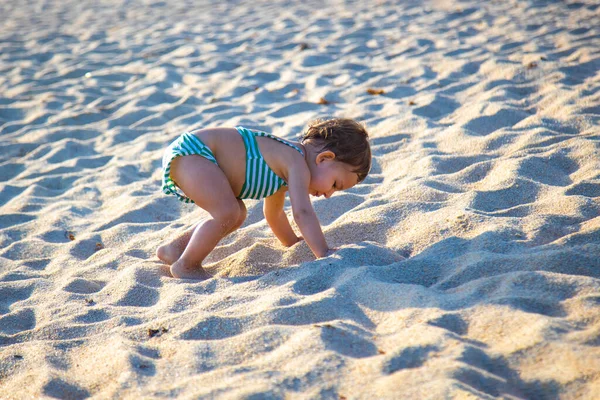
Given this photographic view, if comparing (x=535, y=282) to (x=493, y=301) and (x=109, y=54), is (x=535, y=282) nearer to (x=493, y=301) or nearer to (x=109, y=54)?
(x=493, y=301)

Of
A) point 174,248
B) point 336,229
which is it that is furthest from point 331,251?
point 174,248

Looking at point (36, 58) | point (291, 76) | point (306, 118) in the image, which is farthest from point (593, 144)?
point (36, 58)

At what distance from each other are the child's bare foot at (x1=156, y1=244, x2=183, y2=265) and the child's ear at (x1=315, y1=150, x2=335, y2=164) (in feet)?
2.65

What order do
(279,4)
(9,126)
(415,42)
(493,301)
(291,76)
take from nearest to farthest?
1. (493,301)
2. (9,126)
3. (291,76)
4. (415,42)
5. (279,4)

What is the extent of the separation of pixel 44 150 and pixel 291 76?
237cm

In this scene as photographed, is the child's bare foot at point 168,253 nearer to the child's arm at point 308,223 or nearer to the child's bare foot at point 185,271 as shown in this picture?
the child's bare foot at point 185,271

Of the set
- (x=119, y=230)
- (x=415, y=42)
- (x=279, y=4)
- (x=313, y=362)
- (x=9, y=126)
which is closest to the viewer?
(x=313, y=362)

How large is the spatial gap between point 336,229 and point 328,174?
0.30m

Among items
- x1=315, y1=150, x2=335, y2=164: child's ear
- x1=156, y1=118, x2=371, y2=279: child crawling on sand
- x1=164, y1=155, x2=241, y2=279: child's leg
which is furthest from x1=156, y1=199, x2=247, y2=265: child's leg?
x1=315, y1=150, x2=335, y2=164: child's ear

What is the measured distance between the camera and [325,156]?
9.54 feet

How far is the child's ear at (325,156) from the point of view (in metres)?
2.89

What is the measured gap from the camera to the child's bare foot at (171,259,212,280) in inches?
109

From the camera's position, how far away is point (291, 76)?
590 cm

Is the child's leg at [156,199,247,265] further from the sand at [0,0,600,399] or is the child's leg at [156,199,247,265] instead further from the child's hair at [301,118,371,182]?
the child's hair at [301,118,371,182]
